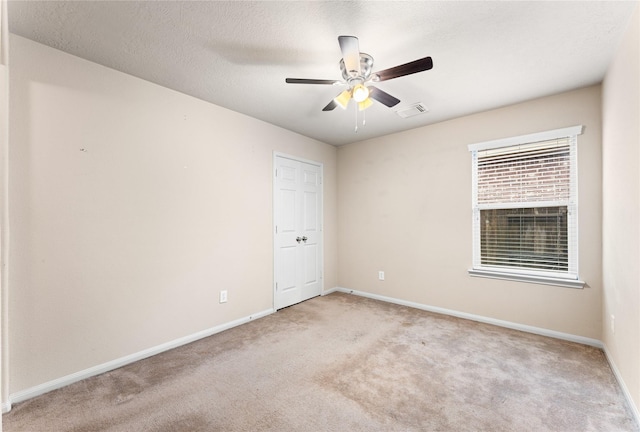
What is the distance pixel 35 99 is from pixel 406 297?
438cm

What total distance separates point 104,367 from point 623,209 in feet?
14.0

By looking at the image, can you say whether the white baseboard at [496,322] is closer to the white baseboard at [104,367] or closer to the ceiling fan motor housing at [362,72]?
the white baseboard at [104,367]

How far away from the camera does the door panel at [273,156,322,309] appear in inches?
166

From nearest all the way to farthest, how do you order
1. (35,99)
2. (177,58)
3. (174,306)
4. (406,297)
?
(35,99)
(177,58)
(174,306)
(406,297)

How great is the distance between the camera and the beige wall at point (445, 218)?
10.1ft

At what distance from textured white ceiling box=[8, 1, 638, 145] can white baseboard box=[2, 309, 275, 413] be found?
2.49 m

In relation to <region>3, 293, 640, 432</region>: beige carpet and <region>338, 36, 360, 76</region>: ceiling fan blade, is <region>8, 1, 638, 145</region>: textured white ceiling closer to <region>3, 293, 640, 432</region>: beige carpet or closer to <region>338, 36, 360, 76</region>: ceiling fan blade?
<region>338, 36, 360, 76</region>: ceiling fan blade

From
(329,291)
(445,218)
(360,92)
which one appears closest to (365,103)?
(360,92)

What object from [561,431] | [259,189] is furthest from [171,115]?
[561,431]

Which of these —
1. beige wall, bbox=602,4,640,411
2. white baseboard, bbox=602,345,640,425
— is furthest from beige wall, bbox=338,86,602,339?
white baseboard, bbox=602,345,640,425

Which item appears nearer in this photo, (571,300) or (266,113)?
(571,300)

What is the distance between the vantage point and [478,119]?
12.3ft

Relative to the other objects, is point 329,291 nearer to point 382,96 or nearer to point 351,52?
point 382,96

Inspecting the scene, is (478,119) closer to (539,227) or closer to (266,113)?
(539,227)
